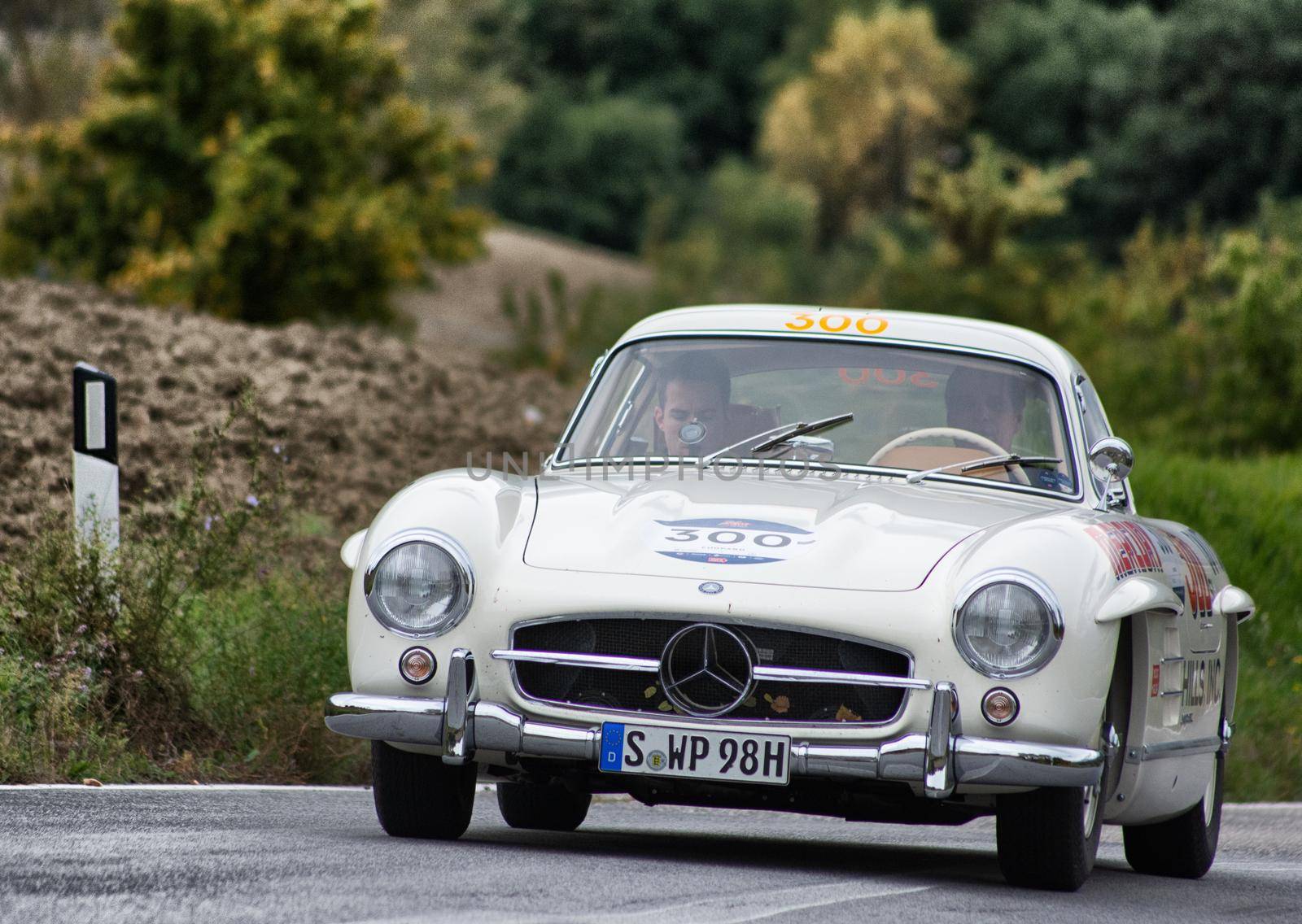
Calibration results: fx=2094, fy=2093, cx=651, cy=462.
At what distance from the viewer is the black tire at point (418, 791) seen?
580 centimetres

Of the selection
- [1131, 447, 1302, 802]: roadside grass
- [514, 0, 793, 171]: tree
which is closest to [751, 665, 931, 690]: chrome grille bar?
[1131, 447, 1302, 802]: roadside grass

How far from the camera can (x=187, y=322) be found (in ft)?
48.6

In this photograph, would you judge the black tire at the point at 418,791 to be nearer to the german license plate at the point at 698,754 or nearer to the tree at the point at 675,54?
the german license plate at the point at 698,754

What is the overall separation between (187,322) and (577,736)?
10055mm

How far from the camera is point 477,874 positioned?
5098 millimetres

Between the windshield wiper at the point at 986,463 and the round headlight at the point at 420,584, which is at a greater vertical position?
the windshield wiper at the point at 986,463

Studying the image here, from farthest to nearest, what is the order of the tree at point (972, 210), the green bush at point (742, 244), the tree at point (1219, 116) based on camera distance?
the tree at point (1219, 116) → the green bush at point (742, 244) → the tree at point (972, 210)

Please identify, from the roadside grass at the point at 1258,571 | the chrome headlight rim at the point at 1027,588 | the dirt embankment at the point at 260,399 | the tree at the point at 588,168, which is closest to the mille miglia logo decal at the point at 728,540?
the chrome headlight rim at the point at 1027,588

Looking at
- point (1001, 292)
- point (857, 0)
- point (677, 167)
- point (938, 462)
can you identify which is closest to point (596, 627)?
point (938, 462)

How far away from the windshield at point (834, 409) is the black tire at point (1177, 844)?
1.13m

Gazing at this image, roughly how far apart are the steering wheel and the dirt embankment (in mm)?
4832

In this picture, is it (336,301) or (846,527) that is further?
(336,301)

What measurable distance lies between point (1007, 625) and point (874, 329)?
1999 millimetres

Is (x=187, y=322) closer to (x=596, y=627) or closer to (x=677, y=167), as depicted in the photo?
(x=596, y=627)
